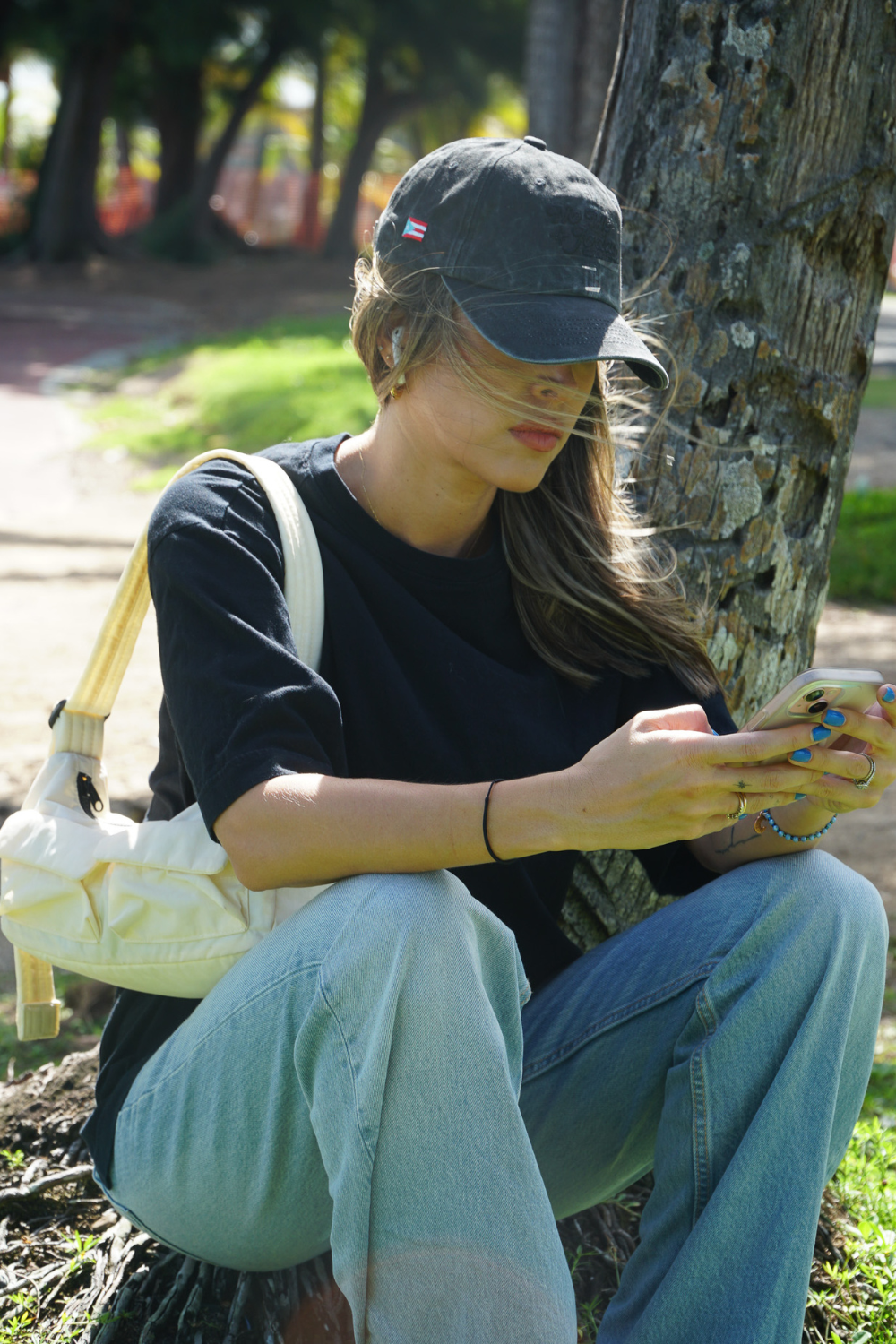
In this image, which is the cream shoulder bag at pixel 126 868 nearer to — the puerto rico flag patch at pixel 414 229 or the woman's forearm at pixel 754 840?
the puerto rico flag patch at pixel 414 229

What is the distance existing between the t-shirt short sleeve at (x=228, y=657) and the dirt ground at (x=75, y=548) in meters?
2.21

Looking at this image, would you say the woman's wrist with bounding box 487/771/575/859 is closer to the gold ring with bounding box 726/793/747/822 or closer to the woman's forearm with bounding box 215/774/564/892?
the woman's forearm with bounding box 215/774/564/892

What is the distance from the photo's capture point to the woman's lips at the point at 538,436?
1855 millimetres

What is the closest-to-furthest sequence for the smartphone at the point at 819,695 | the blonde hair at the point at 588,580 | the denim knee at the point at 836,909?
1. the smartphone at the point at 819,695
2. the denim knee at the point at 836,909
3. the blonde hair at the point at 588,580

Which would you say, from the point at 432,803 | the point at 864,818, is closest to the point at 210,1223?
the point at 432,803

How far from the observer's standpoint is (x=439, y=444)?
74.8 inches

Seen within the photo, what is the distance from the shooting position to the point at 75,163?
23125 mm

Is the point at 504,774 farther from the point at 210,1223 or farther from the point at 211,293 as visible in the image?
the point at 211,293

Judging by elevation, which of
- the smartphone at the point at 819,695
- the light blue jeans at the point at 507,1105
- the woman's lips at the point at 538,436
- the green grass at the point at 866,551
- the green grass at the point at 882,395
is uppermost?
the woman's lips at the point at 538,436

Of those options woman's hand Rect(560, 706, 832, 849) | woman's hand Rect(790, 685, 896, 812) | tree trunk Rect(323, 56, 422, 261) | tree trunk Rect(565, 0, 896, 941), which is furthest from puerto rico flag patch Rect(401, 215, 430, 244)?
tree trunk Rect(323, 56, 422, 261)

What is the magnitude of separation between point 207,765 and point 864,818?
348 centimetres

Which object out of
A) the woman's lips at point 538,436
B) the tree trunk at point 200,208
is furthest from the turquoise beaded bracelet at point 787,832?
the tree trunk at point 200,208

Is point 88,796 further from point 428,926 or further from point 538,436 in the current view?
point 538,436

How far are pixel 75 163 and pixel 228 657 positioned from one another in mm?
24119
